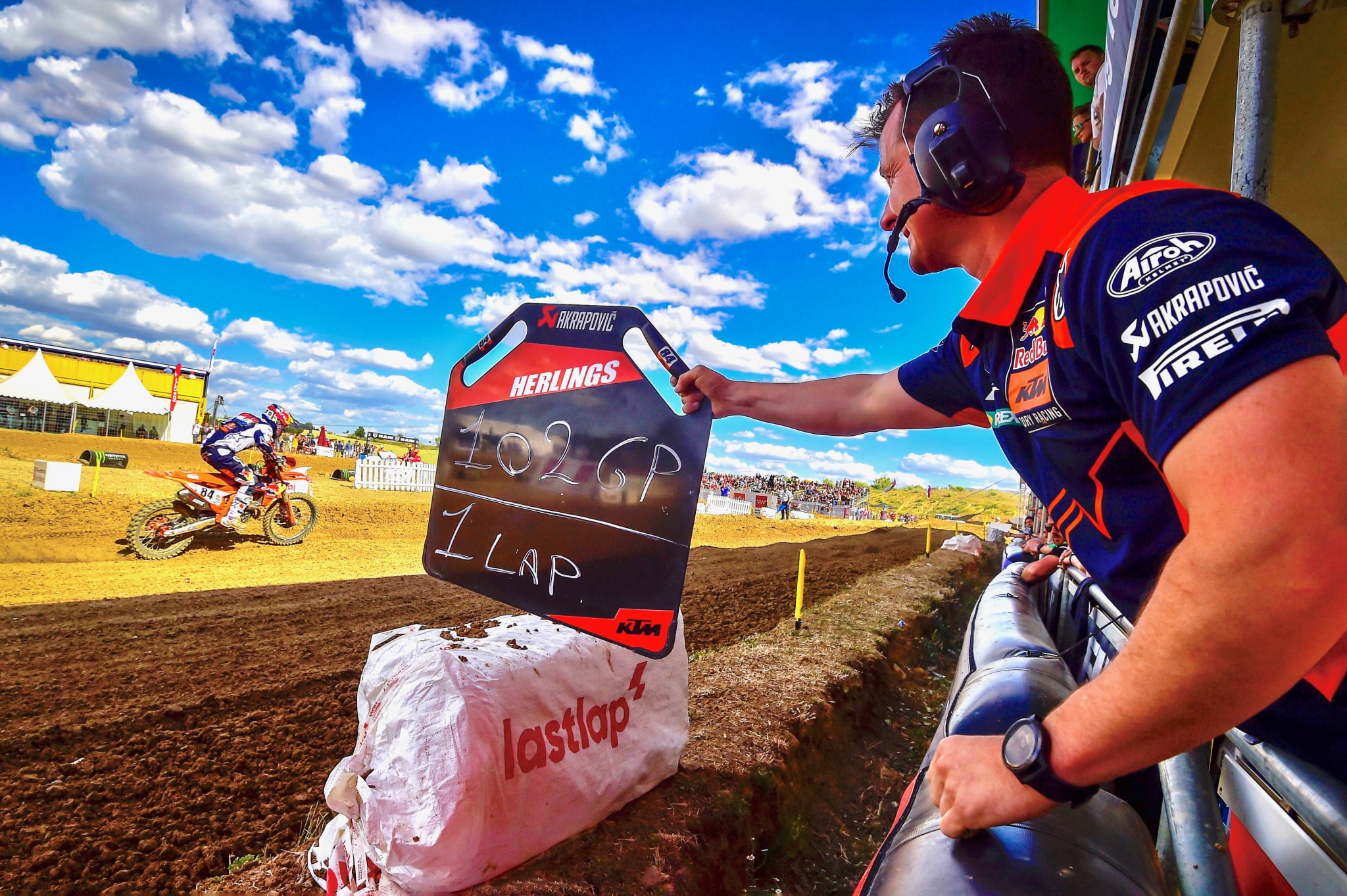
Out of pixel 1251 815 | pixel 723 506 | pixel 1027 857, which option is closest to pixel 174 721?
pixel 1027 857

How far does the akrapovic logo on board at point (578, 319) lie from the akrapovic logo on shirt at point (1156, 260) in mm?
1309

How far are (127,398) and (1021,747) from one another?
40.5 metres

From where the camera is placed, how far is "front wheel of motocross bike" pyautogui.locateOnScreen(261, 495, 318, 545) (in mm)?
10703

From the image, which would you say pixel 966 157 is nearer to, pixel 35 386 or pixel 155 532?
pixel 155 532

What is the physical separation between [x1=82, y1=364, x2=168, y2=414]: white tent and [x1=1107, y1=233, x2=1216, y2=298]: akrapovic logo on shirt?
40.1 m

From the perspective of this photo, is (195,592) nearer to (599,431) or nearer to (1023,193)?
(599,431)

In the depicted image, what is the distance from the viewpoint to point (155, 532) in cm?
925

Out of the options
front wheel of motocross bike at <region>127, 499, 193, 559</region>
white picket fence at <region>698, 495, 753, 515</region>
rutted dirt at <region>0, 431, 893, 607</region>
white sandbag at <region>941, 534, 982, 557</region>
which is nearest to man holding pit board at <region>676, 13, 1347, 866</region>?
rutted dirt at <region>0, 431, 893, 607</region>

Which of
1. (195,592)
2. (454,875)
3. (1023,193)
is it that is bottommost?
(195,592)

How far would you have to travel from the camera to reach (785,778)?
3.13 metres

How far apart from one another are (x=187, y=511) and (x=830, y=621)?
9.22m

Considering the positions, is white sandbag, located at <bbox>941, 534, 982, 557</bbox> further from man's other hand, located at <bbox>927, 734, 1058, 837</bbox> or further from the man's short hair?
man's other hand, located at <bbox>927, 734, 1058, 837</bbox>

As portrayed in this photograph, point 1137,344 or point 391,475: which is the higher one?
point 1137,344

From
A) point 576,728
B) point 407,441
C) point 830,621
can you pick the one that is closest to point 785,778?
point 576,728
